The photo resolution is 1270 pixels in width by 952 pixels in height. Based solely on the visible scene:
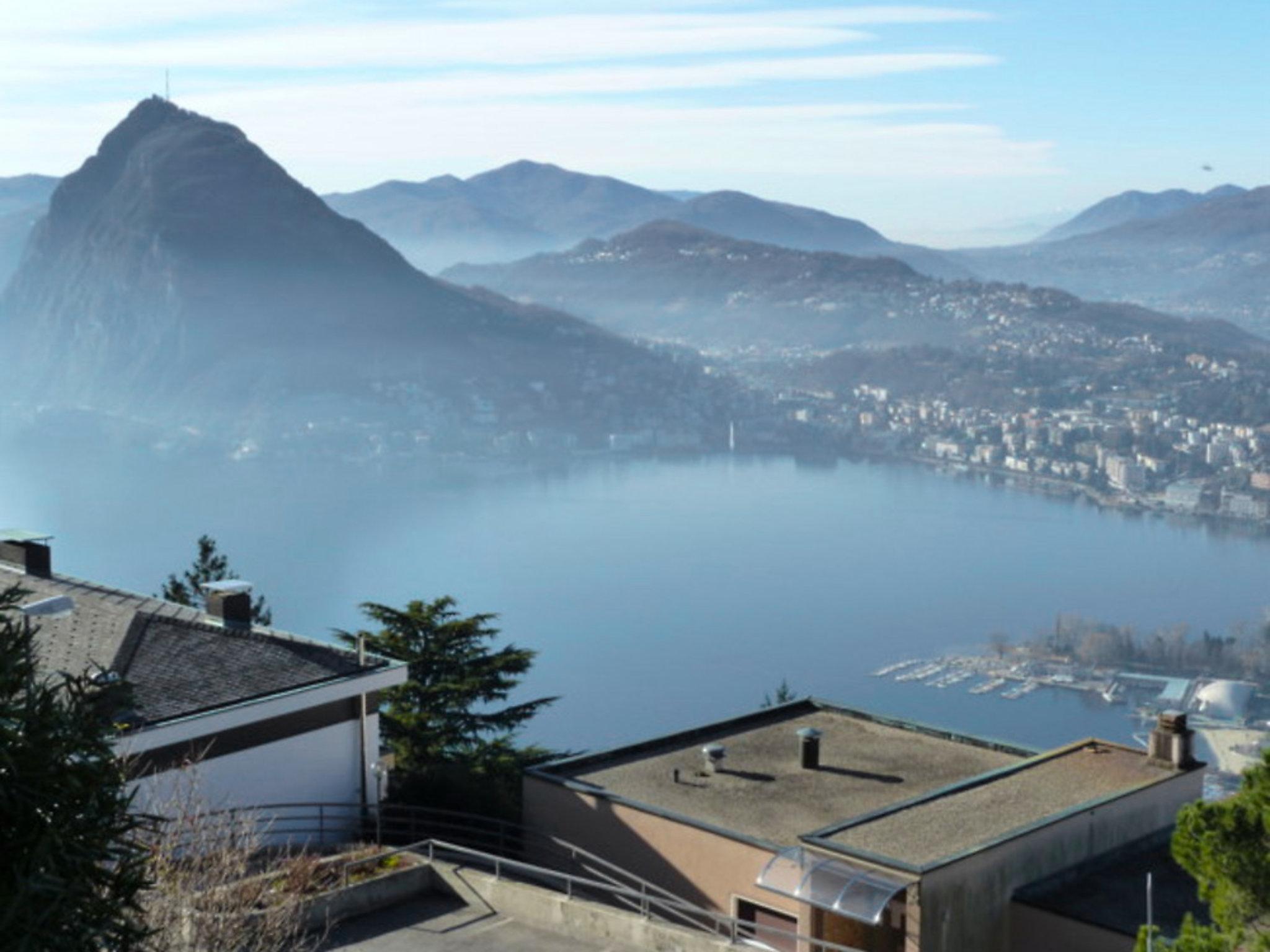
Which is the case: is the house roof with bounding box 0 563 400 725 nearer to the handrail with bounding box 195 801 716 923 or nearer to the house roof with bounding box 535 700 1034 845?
the handrail with bounding box 195 801 716 923

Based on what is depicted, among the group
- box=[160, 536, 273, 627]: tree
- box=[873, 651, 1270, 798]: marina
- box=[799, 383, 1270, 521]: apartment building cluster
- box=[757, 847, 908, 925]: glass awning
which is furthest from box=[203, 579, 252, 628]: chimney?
box=[799, 383, 1270, 521]: apartment building cluster

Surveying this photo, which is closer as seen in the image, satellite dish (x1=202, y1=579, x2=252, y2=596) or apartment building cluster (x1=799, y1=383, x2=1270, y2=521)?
satellite dish (x1=202, y1=579, x2=252, y2=596)

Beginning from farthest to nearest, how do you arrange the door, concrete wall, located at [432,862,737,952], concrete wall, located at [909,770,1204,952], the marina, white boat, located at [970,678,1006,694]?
white boat, located at [970,678,1006,694] → the marina → the door → concrete wall, located at [909,770,1204,952] → concrete wall, located at [432,862,737,952]

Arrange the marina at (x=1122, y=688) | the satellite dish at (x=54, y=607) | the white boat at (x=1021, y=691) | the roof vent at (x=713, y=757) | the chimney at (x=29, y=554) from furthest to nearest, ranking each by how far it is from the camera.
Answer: the white boat at (x=1021, y=691)
the marina at (x=1122, y=688)
the chimney at (x=29, y=554)
the satellite dish at (x=54, y=607)
the roof vent at (x=713, y=757)

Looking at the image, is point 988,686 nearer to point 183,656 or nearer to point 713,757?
point 713,757

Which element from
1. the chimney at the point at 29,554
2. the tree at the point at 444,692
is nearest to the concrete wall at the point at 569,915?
the tree at the point at 444,692

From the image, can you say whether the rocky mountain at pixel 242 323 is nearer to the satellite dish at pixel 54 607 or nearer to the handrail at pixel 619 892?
the satellite dish at pixel 54 607
